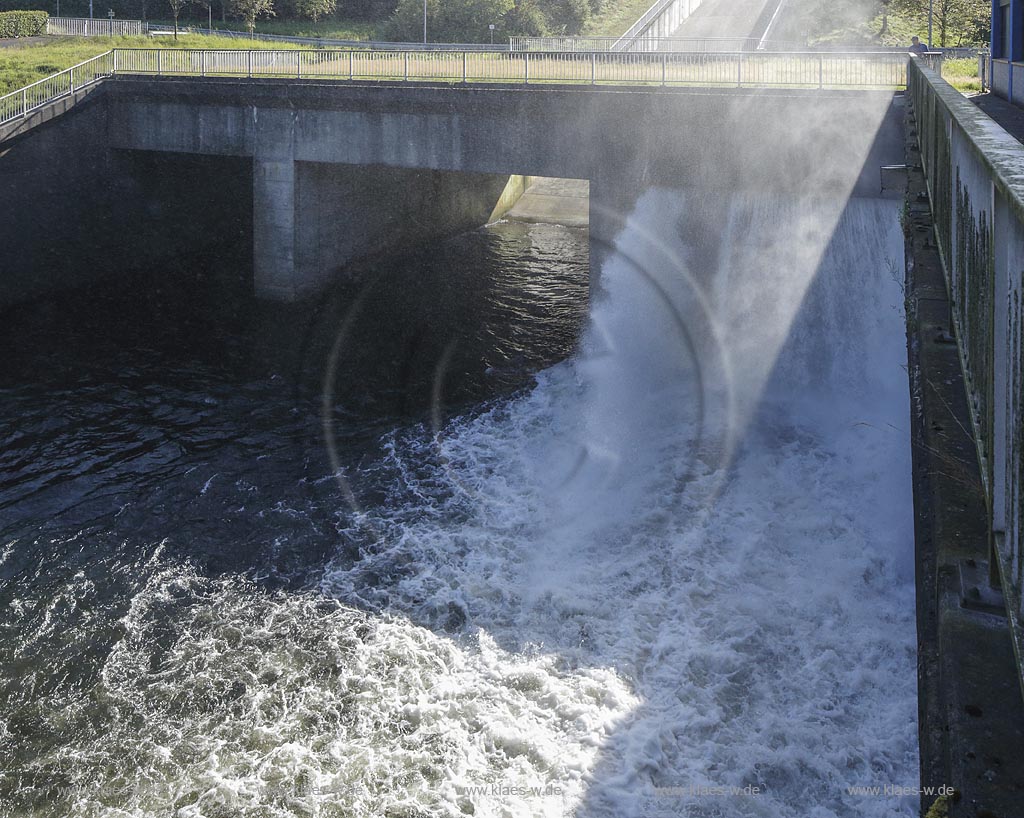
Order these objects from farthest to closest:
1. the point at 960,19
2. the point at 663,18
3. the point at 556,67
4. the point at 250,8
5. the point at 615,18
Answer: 1. the point at 615,18
2. the point at 250,8
3. the point at 663,18
4. the point at 960,19
5. the point at 556,67

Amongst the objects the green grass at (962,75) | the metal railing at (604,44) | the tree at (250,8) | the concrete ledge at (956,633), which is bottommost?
the concrete ledge at (956,633)

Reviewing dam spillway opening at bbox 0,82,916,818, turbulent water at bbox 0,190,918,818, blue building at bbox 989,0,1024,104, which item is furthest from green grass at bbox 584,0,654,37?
turbulent water at bbox 0,190,918,818

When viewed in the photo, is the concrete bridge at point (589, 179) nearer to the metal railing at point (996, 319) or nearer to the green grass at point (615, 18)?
the metal railing at point (996, 319)

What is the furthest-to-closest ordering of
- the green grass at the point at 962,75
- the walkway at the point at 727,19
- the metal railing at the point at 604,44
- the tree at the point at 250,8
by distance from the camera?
1. the tree at the point at 250,8
2. the walkway at the point at 727,19
3. the metal railing at the point at 604,44
4. the green grass at the point at 962,75

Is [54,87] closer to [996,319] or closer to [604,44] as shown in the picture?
[604,44]

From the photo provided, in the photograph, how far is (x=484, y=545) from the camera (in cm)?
1275

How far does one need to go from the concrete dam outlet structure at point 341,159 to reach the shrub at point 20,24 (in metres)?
19.5

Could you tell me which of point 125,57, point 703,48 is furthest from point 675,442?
point 703,48

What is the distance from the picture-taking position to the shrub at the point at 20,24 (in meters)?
40.1

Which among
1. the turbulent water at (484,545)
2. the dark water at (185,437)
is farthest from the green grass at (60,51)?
the turbulent water at (484,545)

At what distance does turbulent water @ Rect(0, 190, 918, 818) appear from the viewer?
867 cm

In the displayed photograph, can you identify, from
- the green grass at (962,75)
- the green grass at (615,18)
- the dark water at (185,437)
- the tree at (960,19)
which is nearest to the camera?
the dark water at (185,437)

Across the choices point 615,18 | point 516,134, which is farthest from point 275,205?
point 615,18

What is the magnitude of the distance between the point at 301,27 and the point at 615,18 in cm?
2022
